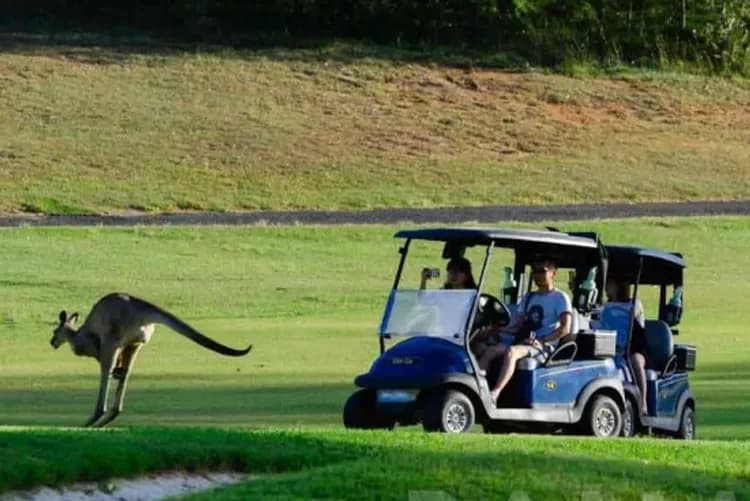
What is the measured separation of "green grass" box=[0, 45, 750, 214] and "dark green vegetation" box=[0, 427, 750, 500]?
32.9m

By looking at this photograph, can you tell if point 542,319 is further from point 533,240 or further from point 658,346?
point 658,346

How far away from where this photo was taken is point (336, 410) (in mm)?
19047

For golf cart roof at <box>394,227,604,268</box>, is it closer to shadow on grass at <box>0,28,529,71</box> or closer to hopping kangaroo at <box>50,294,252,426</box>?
hopping kangaroo at <box>50,294,252,426</box>

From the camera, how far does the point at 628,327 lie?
53.9 feet

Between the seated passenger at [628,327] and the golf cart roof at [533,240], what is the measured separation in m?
0.43

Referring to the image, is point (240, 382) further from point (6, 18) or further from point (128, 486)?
point (6, 18)

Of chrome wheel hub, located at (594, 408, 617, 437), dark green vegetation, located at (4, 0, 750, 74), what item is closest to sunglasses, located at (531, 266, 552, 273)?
chrome wheel hub, located at (594, 408, 617, 437)

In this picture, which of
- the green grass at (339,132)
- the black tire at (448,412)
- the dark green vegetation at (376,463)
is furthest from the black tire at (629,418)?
the green grass at (339,132)

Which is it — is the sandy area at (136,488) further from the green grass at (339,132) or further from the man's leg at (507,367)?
the green grass at (339,132)

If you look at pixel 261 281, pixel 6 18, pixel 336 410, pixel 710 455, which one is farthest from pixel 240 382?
pixel 6 18

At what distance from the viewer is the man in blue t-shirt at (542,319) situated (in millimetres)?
15656

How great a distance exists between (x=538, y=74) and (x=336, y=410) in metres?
41.9

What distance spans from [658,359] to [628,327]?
0.61 m

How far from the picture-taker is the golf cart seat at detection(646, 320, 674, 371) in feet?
55.2
